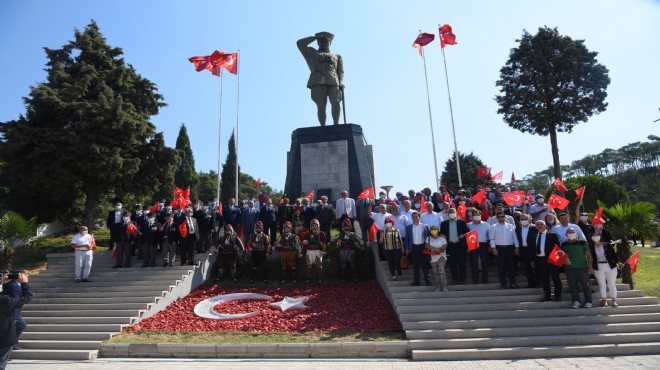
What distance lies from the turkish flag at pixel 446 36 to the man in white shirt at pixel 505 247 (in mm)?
13337

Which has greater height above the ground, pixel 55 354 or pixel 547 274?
pixel 547 274

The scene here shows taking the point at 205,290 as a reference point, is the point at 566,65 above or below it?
above

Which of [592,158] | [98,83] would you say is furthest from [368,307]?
[592,158]

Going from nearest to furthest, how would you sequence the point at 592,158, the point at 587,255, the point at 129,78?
the point at 587,255, the point at 129,78, the point at 592,158

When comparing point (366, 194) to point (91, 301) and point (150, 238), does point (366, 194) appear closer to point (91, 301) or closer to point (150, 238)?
point (150, 238)

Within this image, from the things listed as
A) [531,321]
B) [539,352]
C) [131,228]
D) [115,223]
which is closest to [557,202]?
[531,321]

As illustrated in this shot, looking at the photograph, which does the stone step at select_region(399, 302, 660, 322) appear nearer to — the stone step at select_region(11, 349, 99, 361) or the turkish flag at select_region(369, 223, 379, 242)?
the turkish flag at select_region(369, 223, 379, 242)

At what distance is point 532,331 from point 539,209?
180 inches

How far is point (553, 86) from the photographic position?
27312 mm

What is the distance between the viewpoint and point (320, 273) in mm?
11906

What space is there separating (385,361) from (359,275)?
463cm

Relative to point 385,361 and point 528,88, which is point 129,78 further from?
point 528,88

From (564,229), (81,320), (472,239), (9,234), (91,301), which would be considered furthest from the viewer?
(9,234)

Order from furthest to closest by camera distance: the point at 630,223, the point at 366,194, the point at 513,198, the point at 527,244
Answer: the point at 366,194, the point at 513,198, the point at 630,223, the point at 527,244
